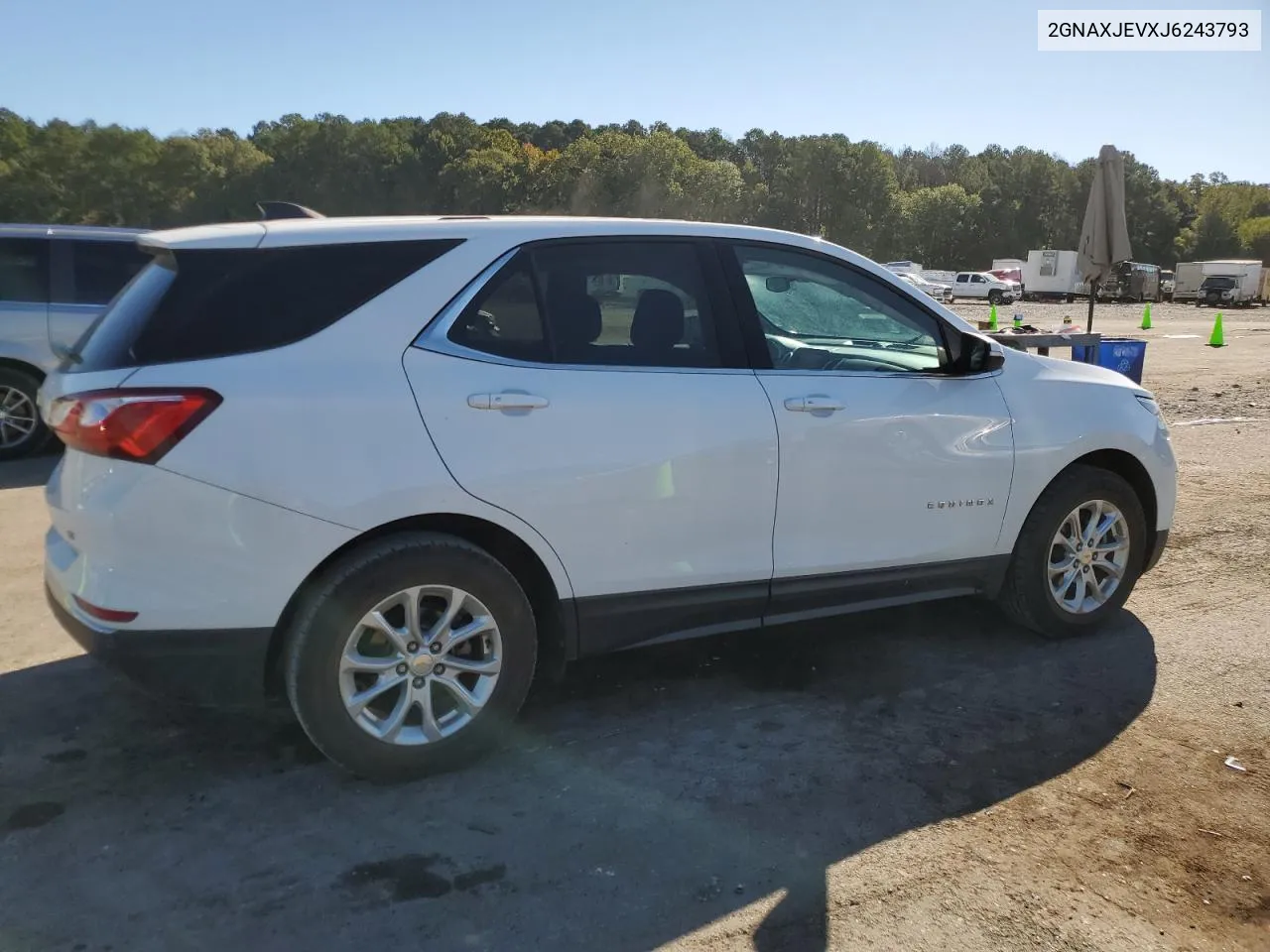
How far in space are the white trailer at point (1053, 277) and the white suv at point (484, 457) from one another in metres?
53.3

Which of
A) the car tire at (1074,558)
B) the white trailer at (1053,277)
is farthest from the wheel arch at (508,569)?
the white trailer at (1053,277)

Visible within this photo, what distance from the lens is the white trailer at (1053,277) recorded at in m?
53.1

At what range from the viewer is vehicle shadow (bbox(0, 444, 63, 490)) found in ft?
25.0

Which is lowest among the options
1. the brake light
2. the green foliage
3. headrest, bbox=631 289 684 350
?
the brake light

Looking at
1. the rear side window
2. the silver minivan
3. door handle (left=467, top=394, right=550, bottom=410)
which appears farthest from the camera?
the silver minivan

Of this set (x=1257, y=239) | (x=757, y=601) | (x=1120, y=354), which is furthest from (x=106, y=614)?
(x=1257, y=239)

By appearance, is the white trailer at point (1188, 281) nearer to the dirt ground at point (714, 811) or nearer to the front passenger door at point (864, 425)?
the dirt ground at point (714, 811)

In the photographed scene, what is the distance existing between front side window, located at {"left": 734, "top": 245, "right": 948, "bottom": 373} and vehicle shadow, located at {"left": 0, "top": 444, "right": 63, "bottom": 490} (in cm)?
587

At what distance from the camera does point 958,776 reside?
3.40 metres

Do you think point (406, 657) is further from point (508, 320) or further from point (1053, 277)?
point (1053, 277)

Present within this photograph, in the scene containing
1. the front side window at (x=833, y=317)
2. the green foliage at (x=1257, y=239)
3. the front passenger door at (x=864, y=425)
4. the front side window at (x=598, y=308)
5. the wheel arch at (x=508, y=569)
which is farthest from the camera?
the green foliage at (x=1257, y=239)

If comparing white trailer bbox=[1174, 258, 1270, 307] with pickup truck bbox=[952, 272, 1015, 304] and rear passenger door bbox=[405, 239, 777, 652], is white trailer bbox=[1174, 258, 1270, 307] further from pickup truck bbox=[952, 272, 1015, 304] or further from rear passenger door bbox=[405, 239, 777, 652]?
rear passenger door bbox=[405, 239, 777, 652]

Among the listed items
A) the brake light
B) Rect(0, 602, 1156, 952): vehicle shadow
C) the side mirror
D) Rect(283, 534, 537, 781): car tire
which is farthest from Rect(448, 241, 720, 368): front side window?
Rect(0, 602, 1156, 952): vehicle shadow

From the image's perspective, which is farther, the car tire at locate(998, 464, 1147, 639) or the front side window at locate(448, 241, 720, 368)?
the car tire at locate(998, 464, 1147, 639)
